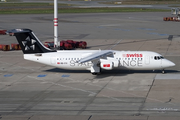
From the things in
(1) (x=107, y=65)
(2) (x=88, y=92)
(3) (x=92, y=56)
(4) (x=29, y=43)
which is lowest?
(2) (x=88, y=92)

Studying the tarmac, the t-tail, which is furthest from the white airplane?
the tarmac

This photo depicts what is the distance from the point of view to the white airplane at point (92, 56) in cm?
3903

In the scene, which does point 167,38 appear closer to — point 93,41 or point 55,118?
point 93,41

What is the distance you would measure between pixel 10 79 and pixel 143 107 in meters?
17.7

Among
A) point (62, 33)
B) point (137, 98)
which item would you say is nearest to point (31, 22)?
point (62, 33)

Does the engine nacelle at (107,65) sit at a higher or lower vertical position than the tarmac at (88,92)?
higher

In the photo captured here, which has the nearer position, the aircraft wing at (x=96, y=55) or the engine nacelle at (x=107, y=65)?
the aircraft wing at (x=96, y=55)

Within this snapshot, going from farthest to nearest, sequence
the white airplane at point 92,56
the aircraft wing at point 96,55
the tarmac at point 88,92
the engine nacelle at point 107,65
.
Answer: the white airplane at point 92,56 → the engine nacelle at point 107,65 → the aircraft wing at point 96,55 → the tarmac at point 88,92

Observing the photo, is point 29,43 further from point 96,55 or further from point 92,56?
point 96,55

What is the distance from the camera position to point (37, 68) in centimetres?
4466

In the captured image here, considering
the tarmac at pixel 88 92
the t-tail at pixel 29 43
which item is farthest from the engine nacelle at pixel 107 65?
the t-tail at pixel 29 43

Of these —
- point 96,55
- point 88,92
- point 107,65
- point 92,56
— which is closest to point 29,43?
point 92,56

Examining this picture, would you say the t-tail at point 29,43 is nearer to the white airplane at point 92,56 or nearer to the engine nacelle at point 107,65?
the white airplane at point 92,56

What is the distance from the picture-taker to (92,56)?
38094 millimetres
